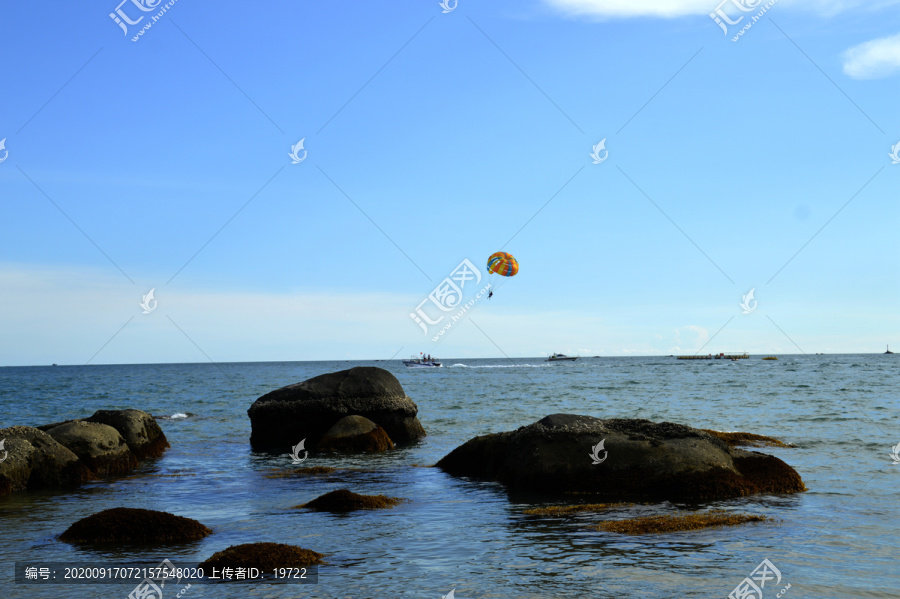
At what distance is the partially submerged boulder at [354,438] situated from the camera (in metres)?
24.1

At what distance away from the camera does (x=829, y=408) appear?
3712 centimetres

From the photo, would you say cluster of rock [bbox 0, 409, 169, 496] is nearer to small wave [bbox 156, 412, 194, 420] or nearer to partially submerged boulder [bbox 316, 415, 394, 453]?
partially submerged boulder [bbox 316, 415, 394, 453]

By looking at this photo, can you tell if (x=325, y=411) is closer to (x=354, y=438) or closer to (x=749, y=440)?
(x=354, y=438)

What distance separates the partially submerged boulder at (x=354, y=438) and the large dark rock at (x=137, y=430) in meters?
5.35

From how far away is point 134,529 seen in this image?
11047 millimetres

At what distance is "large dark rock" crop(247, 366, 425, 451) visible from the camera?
26.3 m

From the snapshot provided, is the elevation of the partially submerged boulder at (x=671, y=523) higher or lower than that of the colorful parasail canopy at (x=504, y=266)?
lower

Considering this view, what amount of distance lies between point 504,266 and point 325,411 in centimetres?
2778

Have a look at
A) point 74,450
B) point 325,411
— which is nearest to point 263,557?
point 74,450

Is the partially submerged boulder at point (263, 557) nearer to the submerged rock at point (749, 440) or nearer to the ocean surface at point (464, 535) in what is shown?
the ocean surface at point (464, 535)

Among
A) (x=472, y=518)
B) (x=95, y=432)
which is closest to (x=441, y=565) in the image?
(x=472, y=518)

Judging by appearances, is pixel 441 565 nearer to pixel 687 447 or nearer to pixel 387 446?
pixel 687 447

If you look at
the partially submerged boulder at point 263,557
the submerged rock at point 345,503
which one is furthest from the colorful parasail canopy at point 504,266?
the partially submerged boulder at point 263,557

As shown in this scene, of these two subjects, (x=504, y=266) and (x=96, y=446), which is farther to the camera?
(x=504, y=266)
